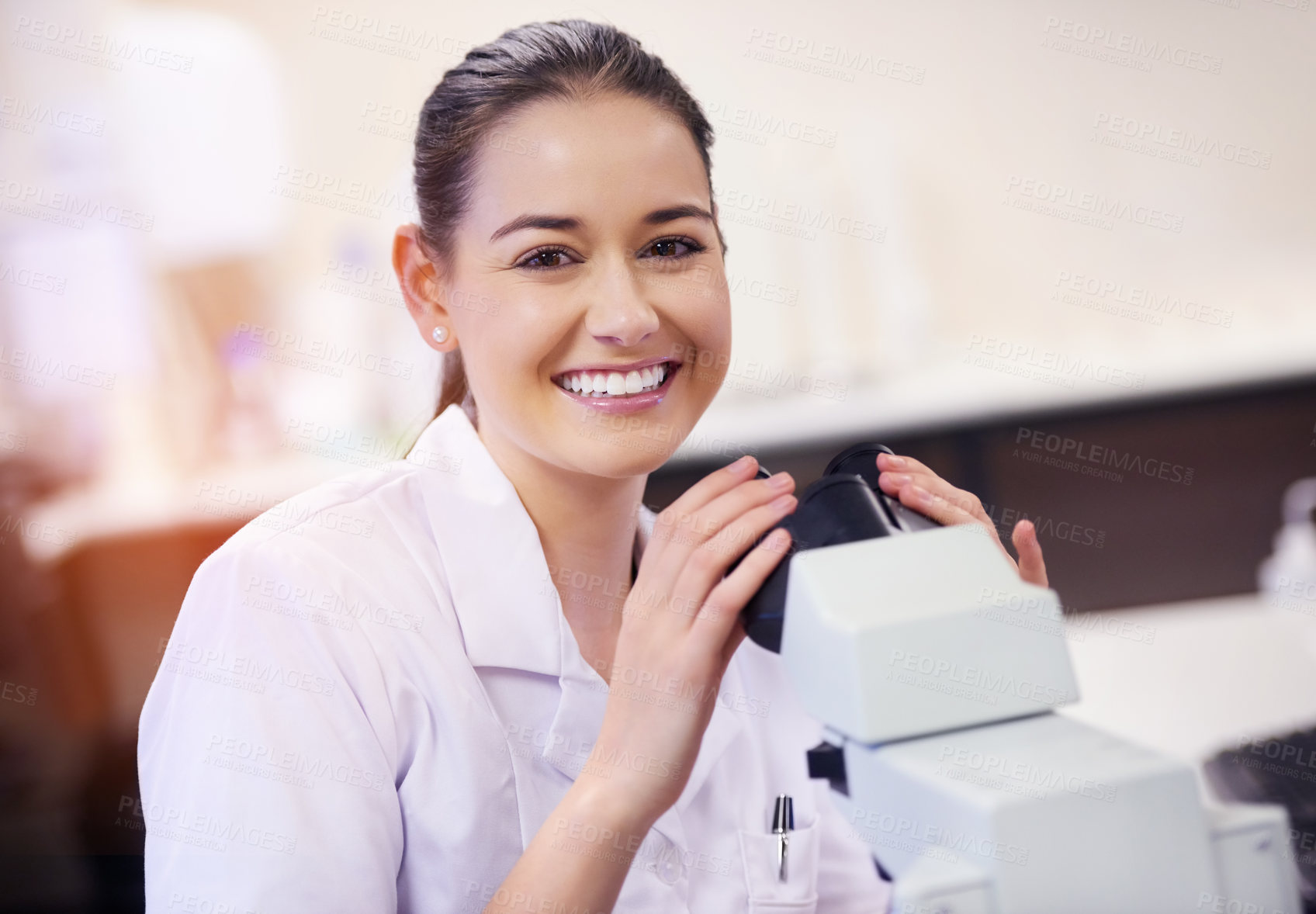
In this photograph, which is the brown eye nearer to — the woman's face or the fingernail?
the woman's face

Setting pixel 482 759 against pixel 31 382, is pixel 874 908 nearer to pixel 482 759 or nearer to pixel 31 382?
pixel 482 759

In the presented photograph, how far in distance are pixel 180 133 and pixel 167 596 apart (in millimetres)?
965

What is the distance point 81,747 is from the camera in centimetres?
196

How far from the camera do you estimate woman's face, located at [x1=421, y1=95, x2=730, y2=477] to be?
2.83 ft

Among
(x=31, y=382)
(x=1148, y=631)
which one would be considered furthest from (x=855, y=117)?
(x=31, y=382)

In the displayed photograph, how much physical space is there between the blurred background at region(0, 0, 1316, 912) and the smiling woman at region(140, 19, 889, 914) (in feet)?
3.23

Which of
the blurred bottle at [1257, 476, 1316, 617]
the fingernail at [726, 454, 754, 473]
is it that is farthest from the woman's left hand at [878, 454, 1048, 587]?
the blurred bottle at [1257, 476, 1316, 617]

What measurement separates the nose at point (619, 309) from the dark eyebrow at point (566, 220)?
45 mm

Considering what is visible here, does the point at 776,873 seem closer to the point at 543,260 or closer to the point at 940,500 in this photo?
the point at 940,500

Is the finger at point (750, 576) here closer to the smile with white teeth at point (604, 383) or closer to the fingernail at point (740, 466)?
the fingernail at point (740, 466)

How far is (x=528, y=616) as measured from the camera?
910 mm

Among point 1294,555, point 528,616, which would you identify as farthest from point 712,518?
point 1294,555

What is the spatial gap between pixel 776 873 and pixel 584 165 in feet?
2.14

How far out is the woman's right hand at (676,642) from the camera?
26.7 inches
